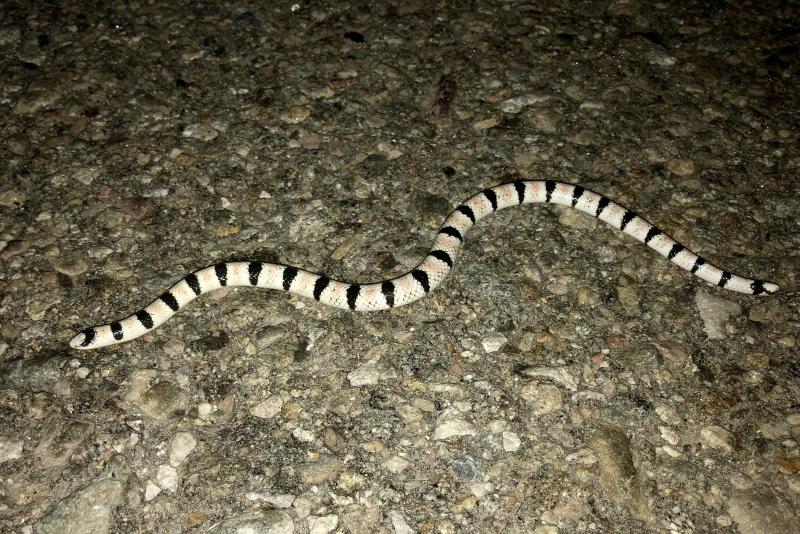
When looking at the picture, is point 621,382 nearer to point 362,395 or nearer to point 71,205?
Result: point 362,395

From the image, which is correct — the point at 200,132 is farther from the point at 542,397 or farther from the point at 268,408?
the point at 542,397

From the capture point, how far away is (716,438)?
4688 millimetres

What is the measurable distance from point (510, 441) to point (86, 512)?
9.85 feet

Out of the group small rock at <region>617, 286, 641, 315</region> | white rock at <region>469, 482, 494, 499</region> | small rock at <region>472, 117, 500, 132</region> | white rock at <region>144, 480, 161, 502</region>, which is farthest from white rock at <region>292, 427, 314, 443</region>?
small rock at <region>472, 117, 500, 132</region>

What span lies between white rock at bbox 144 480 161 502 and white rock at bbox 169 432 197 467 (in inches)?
7.1

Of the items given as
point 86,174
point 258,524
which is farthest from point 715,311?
point 86,174

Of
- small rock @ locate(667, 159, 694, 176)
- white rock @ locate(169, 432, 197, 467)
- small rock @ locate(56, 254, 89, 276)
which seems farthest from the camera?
small rock @ locate(667, 159, 694, 176)

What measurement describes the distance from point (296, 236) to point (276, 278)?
0.61m

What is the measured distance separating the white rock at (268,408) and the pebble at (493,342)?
1732 millimetres

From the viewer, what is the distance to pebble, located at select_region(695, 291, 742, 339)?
538cm

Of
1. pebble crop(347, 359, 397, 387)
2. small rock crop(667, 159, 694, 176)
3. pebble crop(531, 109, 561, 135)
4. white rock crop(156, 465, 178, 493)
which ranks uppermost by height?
pebble crop(531, 109, 561, 135)

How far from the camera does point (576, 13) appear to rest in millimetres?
8391

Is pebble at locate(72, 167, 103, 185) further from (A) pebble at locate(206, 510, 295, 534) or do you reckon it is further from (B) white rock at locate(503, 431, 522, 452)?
(B) white rock at locate(503, 431, 522, 452)

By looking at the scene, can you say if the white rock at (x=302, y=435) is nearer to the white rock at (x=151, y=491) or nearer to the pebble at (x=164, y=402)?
the pebble at (x=164, y=402)
